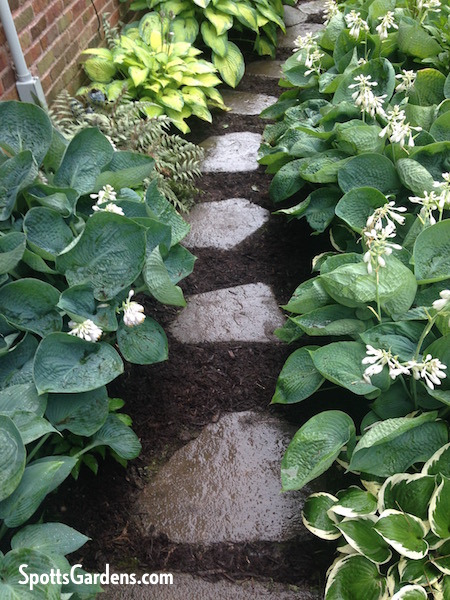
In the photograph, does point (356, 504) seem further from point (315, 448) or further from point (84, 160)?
point (84, 160)

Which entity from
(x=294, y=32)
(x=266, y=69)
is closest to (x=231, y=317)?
(x=266, y=69)

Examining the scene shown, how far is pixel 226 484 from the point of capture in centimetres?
186

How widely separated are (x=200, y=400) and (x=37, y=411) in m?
0.69

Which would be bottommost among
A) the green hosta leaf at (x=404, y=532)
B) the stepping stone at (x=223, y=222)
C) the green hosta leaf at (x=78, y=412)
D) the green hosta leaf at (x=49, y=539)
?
the stepping stone at (x=223, y=222)

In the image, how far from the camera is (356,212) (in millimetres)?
2096

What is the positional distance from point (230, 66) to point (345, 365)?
2.73m

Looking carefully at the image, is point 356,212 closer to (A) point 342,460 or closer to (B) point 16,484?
(A) point 342,460

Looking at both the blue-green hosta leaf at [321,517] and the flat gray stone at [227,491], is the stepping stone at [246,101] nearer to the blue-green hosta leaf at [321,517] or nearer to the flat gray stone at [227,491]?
the flat gray stone at [227,491]

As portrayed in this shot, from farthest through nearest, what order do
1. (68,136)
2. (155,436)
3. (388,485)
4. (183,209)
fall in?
(183,209) < (68,136) < (155,436) < (388,485)

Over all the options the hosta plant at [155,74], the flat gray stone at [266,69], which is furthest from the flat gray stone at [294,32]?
the hosta plant at [155,74]

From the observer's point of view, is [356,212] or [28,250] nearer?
[28,250]

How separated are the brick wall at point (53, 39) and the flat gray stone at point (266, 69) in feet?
3.65

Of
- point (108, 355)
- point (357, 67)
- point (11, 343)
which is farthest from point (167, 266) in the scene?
point (357, 67)

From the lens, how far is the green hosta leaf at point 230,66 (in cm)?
379
